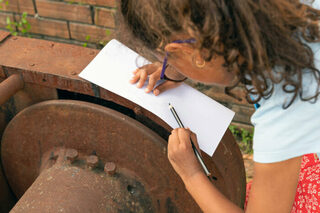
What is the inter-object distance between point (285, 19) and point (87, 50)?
2.40 feet

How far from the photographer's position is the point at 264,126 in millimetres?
894

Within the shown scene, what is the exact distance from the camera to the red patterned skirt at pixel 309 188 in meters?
1.14

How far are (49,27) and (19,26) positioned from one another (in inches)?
7.7

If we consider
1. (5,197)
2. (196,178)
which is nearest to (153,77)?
(196,178)

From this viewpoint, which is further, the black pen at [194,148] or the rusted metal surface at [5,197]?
the rusted metal surface at [5,197]

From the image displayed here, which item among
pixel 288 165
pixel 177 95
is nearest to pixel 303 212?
pixel 288 165

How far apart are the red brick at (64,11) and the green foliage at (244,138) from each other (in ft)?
3.67

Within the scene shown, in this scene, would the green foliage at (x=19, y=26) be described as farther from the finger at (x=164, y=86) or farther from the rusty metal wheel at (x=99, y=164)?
the finger at (x=164, y=86)

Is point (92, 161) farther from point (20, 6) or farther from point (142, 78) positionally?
point (20, 6)

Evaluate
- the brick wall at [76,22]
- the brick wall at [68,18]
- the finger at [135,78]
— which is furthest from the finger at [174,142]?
the brick wall at [68,18]

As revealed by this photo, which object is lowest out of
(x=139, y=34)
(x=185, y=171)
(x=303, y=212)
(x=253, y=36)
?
(x=303, y=212)

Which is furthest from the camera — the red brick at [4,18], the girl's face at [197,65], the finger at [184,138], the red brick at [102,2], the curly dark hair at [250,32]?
the red brick at [4,18]

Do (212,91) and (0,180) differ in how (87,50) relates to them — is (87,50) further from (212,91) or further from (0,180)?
(212,91)

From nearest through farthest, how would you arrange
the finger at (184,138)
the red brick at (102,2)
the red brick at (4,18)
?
the finger at (184,138) → the red brick at (102,2) → the red brick at (4,18)
